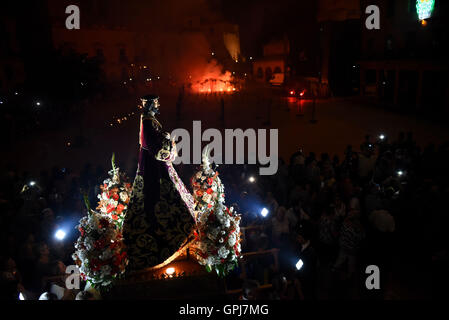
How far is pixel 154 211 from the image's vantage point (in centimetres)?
532

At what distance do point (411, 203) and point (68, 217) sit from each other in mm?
8321

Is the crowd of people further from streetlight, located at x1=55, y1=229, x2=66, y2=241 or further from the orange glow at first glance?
the orange glow

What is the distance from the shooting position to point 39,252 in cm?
637

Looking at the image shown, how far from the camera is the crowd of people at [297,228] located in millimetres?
6246

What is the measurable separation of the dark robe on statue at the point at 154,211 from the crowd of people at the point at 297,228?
3.31 feet

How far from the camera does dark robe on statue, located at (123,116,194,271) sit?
5250 mm

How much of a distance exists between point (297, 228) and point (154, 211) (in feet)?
12.1

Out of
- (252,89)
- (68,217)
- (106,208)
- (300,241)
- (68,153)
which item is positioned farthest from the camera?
(252,89)

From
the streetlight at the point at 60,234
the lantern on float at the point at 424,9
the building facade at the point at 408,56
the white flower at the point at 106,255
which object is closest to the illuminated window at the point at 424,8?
the lantern on float at the point at 424,9

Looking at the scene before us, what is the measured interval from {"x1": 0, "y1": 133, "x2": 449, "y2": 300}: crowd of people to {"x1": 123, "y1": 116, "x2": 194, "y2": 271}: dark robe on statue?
101 cm

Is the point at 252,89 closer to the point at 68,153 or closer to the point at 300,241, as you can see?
the point at 68,153

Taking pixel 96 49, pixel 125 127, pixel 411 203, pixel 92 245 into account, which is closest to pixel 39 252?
pixel 92 245

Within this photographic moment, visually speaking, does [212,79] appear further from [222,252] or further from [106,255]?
[106,255]

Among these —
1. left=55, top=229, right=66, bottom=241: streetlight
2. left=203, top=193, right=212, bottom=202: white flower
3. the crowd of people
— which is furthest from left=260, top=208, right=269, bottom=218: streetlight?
left=55, top=229, right=66, bottom=241: streetlight
